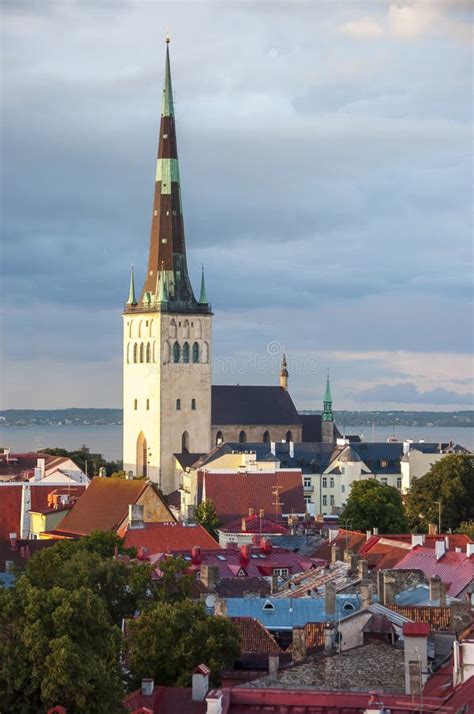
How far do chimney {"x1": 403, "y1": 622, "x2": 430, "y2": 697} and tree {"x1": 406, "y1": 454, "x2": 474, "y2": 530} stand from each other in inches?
2460

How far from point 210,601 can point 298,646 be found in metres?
10.4

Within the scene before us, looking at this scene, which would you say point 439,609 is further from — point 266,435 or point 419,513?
point 266,435

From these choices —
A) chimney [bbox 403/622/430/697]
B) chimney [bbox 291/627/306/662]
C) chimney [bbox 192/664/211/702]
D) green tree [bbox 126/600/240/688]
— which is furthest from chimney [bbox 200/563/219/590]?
chimney [bbox 403/622/430/697]

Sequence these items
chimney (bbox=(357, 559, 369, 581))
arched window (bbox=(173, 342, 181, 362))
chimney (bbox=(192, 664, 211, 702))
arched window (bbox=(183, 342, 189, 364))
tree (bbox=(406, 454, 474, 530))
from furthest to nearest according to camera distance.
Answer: arched window (bbox=(183, 342, 189, 364))
arched window (bbox=(173, 342, 181, 362))
tree (bbox=(406, 454, 474, 530))
chimney (bbox=(357, 559, 369, 581))
chimney (bbox=(192, 664, 211, 702))

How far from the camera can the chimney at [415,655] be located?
30.4 metres

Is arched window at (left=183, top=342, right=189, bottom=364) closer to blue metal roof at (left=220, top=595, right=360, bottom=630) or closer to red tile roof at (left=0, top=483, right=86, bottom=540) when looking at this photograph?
red tile roof at (left=0, top=483, right=86, bottom=540)

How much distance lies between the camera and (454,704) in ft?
92.2

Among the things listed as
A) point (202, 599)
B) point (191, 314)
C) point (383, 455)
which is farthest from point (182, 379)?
point (202, 599)

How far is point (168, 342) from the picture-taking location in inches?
5960

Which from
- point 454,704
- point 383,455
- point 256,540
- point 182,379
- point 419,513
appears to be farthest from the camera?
point 182,379

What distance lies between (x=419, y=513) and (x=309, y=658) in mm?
64581

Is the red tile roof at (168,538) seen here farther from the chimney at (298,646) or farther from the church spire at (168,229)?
the church spire at (168,229)

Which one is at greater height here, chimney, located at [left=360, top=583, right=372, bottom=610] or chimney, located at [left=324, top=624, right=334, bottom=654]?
chimney, located at [left=360, top=583, right=372, bottom=610]

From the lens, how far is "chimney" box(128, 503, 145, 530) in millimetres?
71312
